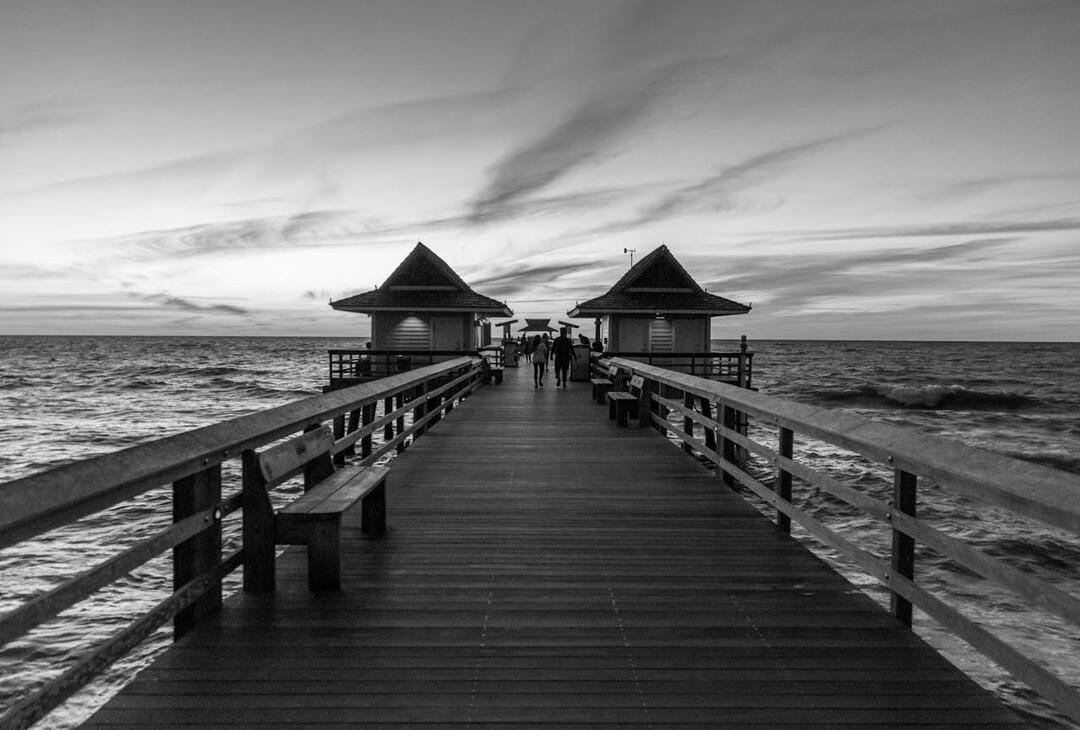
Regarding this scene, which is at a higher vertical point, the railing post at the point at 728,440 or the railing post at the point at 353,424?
the railing post at the point at 728,440

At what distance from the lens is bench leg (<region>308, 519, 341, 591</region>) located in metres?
4.00

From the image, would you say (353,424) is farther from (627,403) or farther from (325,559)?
(325,559)

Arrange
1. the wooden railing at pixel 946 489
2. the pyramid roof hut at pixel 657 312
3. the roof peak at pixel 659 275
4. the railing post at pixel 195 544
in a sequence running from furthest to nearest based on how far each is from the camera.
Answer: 1. the roof peak at pixel 659 275
2. the pyramid roof hut at pixel 657 312
3. the railing post at pixel 195 544
4. the wooden railing at pixel 946 489

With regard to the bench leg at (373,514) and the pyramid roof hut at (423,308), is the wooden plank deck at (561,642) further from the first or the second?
the pyramid roof hut at (423,308)

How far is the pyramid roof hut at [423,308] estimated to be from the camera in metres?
28.1

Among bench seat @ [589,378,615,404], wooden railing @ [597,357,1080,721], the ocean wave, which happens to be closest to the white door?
bench seat @ [589,378,615,404]

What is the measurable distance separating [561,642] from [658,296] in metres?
25.8

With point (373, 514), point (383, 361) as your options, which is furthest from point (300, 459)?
point (383, 361)

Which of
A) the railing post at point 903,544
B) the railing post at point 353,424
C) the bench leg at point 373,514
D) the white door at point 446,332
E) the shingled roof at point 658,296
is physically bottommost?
the railing post at point 353,424

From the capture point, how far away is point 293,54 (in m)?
13.0

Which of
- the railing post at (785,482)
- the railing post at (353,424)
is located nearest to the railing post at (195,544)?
the railing post at (785,482)

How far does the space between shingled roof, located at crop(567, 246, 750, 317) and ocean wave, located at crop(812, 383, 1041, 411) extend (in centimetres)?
2262

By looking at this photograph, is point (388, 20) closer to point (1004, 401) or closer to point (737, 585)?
point (737, 585)

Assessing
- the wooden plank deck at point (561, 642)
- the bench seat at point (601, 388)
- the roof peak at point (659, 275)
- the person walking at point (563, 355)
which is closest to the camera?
the wooden plank deck at point (561, 642)
